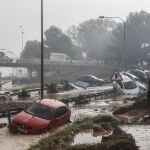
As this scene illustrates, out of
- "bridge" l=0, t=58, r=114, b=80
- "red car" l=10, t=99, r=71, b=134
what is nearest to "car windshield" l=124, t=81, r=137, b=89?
"red car" l=10, t=99, r=71, b=134

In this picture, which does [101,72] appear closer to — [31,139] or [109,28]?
[109,28]

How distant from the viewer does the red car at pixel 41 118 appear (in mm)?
22453

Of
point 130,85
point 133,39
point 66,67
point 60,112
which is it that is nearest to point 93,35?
point 66,67

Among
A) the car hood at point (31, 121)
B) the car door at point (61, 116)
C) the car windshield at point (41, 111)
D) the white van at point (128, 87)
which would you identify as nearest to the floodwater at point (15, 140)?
the car hood at point (31, 121)

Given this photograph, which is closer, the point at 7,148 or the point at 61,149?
the point at 61,149

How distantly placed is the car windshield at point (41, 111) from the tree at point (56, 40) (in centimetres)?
13076

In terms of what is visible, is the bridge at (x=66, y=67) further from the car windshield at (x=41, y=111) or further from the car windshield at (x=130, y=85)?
the car windshield at (x=41, y=111)

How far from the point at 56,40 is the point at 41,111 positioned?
131 metres

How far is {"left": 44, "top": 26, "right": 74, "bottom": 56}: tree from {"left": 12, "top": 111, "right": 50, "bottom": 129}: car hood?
5192 inches

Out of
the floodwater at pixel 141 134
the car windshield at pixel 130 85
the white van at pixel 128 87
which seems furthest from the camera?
the car windshield at pixel 130 85

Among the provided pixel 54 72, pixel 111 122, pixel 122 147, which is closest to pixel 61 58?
pixel 54 72

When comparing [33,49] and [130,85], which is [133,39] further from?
[130,85]

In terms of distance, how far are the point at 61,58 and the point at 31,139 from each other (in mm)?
113530

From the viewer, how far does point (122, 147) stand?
15.1m
